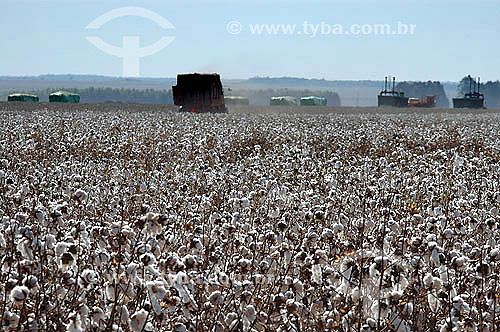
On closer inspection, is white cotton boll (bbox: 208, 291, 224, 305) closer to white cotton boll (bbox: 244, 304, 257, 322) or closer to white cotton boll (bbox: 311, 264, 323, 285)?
white cotton boll (bbox: 244, 304, 257, 322)

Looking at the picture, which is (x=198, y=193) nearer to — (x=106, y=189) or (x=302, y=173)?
(x=106, y=189)

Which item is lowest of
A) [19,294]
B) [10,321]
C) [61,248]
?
[10,321]

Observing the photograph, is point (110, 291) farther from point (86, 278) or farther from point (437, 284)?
point (437, 284)

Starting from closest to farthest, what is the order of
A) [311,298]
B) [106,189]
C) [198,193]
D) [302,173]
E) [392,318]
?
[392,318] < [311,298] < [106,189] < [198,193] < [302,173]

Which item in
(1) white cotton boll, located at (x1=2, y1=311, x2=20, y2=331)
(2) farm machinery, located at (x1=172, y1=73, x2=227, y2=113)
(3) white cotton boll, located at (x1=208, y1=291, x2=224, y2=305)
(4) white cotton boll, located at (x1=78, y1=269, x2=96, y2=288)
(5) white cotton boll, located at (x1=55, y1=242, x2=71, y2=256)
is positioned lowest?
(1) white cotton boll, located at (x1=2, y1=311, x2=20, y2=331)

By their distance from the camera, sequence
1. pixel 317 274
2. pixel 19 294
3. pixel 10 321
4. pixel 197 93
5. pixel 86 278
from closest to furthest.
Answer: pixel 19 294 → pixel 10 321 → pixel 86 278 → pixel 317 274 → pixel 197 93

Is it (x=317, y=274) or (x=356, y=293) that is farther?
(x=317, y=274)

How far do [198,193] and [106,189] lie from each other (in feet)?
6.23

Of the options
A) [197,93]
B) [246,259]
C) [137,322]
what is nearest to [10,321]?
[137,322]

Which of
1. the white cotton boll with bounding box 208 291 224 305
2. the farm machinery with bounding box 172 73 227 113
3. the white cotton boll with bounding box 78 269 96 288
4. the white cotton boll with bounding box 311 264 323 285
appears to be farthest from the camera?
the farm machinery with bounding box 172 73 227 113

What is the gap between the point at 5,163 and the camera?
Result: 1158 centimetres

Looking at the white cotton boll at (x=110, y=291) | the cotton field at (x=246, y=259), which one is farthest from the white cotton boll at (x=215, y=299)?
the white cotton boll at (x=110, y=291)

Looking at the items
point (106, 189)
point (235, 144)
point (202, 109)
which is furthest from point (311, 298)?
point (202, 109)

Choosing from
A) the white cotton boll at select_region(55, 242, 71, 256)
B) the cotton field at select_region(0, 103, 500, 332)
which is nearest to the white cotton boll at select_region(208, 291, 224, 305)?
the cotton field at select_region(0, 103, 500, 332)
